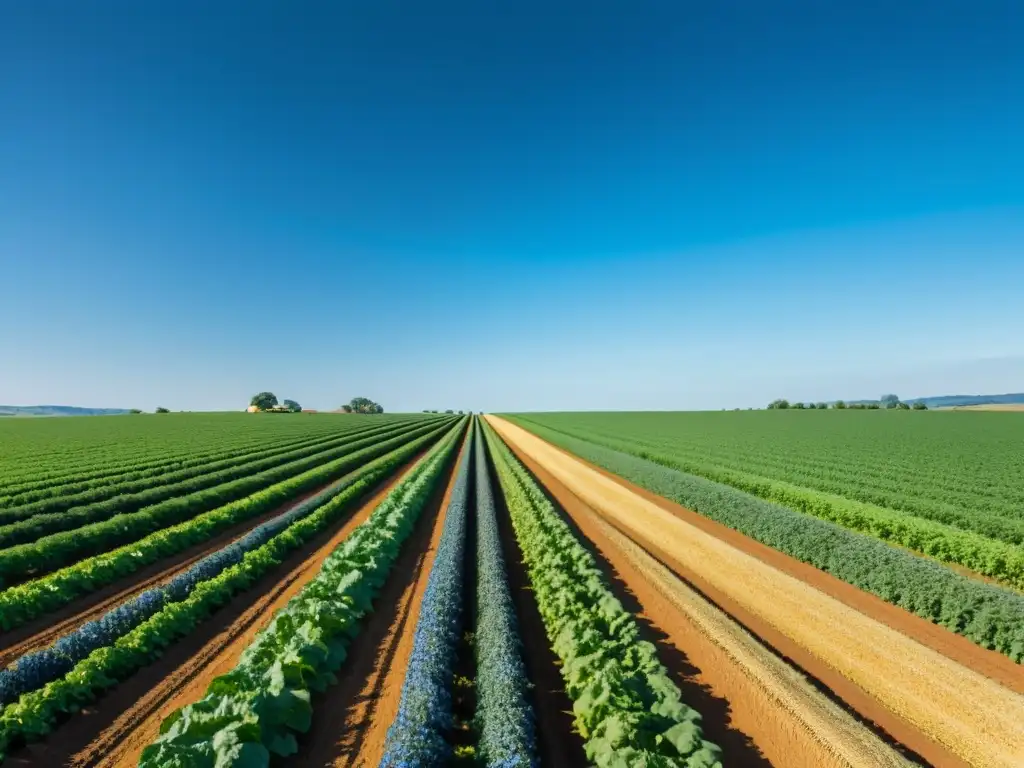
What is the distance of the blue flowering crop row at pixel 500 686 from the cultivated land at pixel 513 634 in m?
0.04

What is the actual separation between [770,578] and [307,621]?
1211 centimetres

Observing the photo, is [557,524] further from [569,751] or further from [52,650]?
[52,650]

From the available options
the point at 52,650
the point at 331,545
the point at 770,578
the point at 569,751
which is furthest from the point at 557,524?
the point at 52,650

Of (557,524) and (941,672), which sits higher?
(557,524)

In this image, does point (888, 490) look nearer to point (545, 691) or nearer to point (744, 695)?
point (744, 695)

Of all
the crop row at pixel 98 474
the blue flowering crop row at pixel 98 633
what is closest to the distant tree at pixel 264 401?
the crop row at pixel 98 474

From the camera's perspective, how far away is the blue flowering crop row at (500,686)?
5.85 m

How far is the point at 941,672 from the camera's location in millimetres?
8859

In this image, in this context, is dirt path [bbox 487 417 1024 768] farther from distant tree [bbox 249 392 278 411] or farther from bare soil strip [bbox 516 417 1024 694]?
distant tree [bbox 249 392 278 411]

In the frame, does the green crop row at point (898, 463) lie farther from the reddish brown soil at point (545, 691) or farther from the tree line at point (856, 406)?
the tree line at point (856, 406)

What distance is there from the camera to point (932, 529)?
47.5 feet

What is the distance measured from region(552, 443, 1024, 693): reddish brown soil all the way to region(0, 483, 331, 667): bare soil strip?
57.7ft

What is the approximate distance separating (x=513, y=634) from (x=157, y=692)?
5.93 metres

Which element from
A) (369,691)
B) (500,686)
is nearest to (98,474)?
(369,691)
